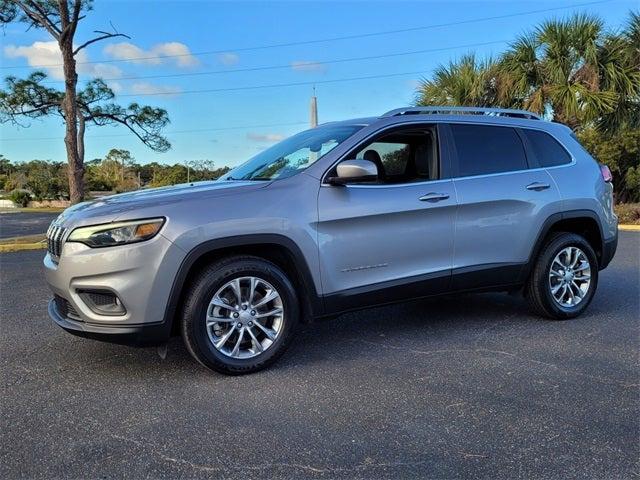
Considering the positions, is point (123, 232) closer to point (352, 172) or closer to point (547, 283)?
point (352, 172)

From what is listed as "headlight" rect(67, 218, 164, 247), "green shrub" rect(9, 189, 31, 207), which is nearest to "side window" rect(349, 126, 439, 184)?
"headlight" rect(67, 218, 164, 247)

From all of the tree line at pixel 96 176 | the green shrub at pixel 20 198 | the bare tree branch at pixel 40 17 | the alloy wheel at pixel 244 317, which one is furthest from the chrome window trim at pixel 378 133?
the green shrub at pixel 20 198

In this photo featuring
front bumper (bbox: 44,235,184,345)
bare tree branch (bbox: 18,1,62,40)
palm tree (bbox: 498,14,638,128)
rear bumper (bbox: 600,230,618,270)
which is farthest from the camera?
palm tree (bbox: 498,14,638,128)

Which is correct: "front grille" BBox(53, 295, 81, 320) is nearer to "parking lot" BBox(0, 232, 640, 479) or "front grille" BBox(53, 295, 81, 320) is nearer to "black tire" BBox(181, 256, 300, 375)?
"parking lot" BBox(0, 232, 640, 479)

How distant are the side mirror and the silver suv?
0.01 meters

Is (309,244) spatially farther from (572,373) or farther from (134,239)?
(572,373)

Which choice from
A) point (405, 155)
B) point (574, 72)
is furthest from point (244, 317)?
point (574, 72)

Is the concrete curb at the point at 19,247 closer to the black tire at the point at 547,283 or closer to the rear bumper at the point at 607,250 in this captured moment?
the black tire at the point at 547,283

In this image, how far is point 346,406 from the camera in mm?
3279

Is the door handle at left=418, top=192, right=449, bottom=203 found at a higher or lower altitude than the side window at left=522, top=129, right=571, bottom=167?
lower

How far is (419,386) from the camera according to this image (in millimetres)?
3570

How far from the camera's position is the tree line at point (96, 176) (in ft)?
159

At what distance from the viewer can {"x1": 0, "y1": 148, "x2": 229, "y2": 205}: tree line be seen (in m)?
48.5

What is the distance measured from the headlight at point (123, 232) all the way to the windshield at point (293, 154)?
1072mm
